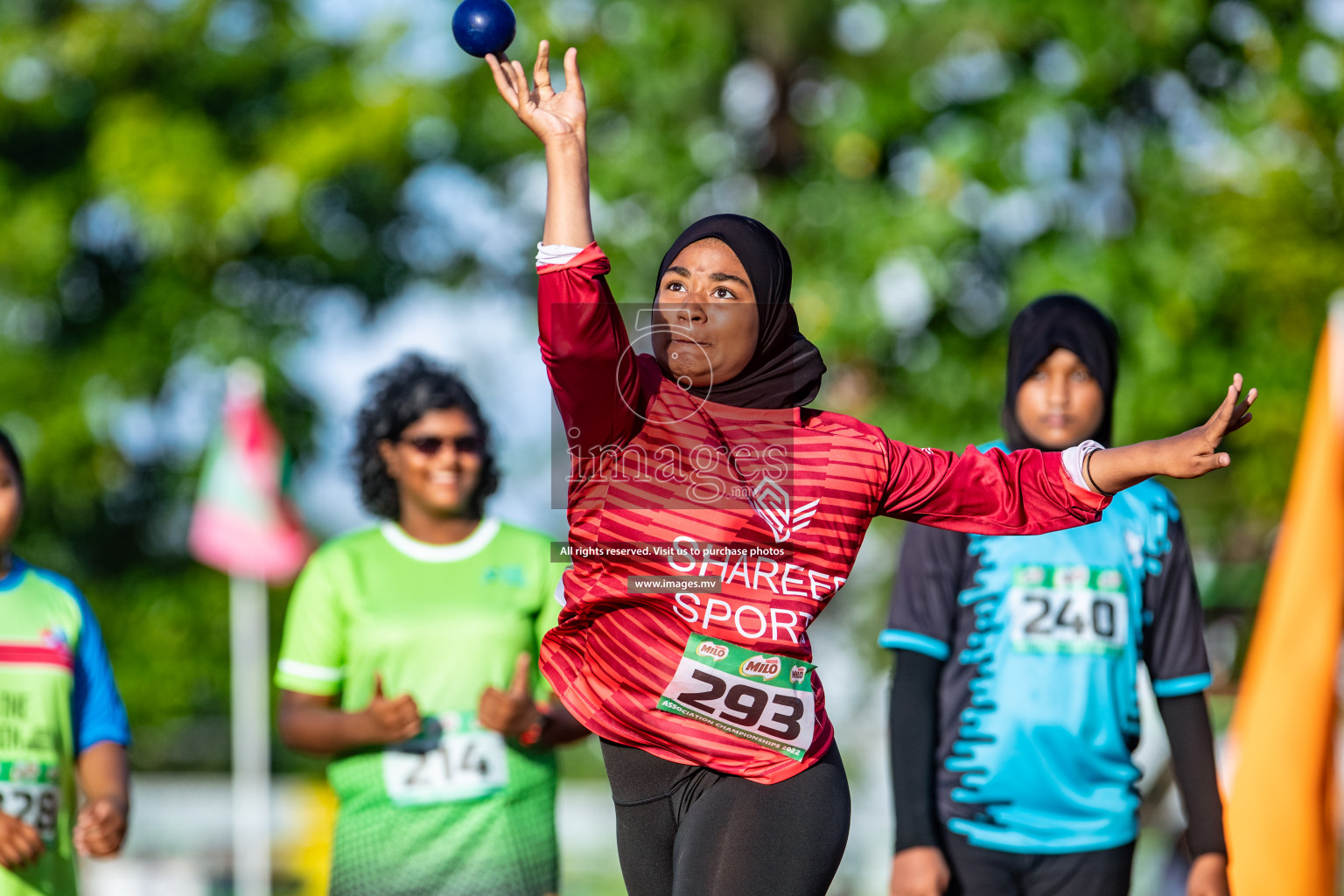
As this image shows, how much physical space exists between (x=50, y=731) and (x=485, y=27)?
245 cm

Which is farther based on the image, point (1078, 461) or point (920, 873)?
point (920, 873)

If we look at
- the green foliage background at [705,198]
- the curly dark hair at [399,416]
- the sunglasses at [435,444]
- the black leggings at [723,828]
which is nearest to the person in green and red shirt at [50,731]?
the curly dark hair at [399,416]

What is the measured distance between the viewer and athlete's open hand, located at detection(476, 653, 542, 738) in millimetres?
4141

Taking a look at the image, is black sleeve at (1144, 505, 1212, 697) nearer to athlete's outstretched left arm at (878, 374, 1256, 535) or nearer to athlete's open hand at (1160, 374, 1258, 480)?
athlete's outstretched left arm at (878, 374, 1256, 535)

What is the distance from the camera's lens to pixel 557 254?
258 centimetres

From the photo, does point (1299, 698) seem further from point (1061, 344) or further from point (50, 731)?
point (50, 731)

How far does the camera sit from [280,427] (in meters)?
18.3

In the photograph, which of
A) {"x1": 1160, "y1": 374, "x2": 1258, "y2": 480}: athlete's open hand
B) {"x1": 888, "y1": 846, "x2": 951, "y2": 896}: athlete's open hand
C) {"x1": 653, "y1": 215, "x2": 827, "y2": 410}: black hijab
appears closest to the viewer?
{"x1": 1160, "y1": 374, "x2": 1258, "y2": 480}: athlete's open hand

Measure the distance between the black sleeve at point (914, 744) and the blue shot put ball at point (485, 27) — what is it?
200 centimetres

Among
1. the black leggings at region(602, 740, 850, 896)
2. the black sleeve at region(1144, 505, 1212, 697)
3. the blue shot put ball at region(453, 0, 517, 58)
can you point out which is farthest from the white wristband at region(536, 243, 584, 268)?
the black sleeve at region(1144, 505, 1212, 697)

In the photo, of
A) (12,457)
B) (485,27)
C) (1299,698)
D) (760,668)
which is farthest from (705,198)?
(760,668)

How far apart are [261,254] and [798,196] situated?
24.9 ft

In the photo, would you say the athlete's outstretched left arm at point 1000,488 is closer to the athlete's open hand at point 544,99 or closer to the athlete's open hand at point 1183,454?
the athlete's open hand at point 1183,454

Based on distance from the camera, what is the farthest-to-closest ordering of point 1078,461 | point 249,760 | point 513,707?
point 249,760 < point 513,707 < point 1078,461
